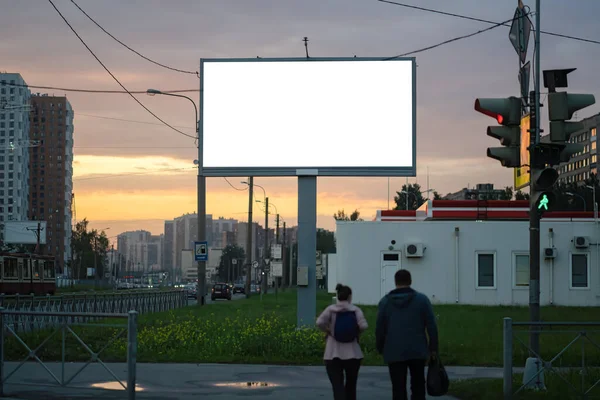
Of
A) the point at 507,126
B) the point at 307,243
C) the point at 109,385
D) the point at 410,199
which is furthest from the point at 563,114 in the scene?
the point at 410,199

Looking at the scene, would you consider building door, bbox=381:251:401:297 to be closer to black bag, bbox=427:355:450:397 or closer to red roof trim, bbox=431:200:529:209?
red roof trim, bbox=431:200:529:209

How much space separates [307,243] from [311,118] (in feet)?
11.2

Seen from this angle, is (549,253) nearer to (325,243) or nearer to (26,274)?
(26,274)

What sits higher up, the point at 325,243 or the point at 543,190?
the point at 325,243

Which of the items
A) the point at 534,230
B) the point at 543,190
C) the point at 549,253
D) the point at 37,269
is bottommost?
the point at 37,269

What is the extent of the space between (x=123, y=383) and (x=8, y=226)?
8985cm

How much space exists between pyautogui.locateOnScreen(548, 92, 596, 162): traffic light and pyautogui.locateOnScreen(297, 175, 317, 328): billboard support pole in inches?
475

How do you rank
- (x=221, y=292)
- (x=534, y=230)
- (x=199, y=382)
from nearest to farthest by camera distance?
(x=534, y=230), (x=199, y=382), (x=221, y=292)

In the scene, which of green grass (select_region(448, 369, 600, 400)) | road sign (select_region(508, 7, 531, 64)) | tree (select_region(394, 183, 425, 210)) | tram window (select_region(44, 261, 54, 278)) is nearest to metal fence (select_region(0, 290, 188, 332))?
green grass (select_region(448, 369, 600, 400))

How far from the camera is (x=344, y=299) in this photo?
10.6 metres

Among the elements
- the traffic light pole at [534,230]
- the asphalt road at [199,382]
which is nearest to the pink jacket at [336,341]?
the asphalt road at [199,382]

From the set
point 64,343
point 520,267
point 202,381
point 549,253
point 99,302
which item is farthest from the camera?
point 520,267

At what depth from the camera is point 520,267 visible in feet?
156

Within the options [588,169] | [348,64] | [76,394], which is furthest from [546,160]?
[588,169]
